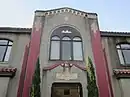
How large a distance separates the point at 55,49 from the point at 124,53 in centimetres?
551

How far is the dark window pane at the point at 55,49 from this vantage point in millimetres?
13766

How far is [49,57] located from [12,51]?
295cm

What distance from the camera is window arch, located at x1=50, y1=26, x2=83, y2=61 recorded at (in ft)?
45.3

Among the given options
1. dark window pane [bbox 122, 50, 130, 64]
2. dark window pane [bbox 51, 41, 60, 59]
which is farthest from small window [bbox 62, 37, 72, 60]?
dark window pane [bbox 122, 50, 130, 64]

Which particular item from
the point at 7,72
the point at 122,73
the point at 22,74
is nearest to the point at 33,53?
the point at 22,74

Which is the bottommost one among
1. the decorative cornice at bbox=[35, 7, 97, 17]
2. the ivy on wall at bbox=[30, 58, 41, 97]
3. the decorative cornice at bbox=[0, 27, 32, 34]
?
the ivy on wall at bbox=[30, 58, 41, 97]

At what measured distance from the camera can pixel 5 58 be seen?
14.1m

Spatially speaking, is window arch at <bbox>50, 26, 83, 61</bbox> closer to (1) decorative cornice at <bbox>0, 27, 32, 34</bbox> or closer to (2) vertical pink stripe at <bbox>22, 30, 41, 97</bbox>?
(2) vertical pink stripe at <bbox>22, 30, 41, 97</bbox>

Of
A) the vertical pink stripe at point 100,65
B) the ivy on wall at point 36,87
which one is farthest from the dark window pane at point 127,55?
the ivy on wall at point 36,87

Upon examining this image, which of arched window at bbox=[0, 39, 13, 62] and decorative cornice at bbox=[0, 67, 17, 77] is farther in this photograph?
arched window at bbox=[0, 39, 13, 62]

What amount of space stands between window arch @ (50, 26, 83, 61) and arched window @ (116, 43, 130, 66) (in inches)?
126

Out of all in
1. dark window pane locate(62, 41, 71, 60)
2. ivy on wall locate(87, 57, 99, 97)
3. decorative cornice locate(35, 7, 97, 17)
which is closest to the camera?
ivy on wall locate(87, 57, 99, 97)

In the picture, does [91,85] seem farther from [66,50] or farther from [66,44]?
[66,44]

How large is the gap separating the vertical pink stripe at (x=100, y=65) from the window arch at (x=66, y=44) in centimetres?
108
